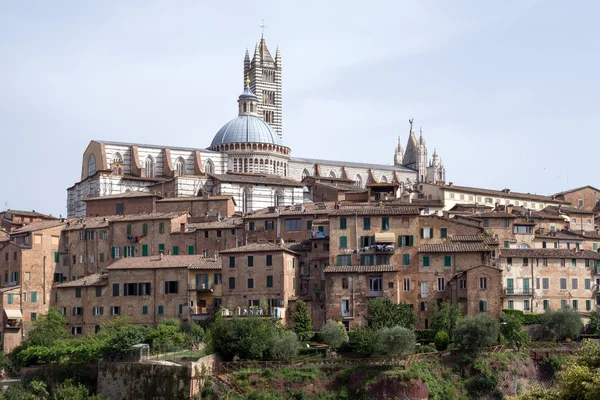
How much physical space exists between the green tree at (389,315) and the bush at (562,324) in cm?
753

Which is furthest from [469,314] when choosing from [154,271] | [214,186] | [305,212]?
[214,186]

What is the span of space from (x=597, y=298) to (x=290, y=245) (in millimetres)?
19137

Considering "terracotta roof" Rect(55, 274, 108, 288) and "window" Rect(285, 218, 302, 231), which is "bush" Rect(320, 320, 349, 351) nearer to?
"window" Rect(285, 218, 302, 231)

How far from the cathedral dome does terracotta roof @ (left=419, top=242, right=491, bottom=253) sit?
43.9 meters

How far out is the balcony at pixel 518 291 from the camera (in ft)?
213

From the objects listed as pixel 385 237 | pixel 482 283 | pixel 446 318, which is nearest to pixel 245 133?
pixel 385 237

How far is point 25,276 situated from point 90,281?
6.34m

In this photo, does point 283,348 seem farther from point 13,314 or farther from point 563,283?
point 13,314

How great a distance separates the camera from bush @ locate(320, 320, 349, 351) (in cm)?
5684

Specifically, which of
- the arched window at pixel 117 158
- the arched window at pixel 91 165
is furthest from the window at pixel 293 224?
the arched window at pixel 91 165

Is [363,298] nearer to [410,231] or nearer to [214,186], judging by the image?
[410,231]

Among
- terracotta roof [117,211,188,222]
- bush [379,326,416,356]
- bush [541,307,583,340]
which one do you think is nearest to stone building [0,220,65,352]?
terracotta roof [117,211,188,222]

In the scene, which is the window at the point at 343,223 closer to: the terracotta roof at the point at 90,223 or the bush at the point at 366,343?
the bush at the point at 366,343

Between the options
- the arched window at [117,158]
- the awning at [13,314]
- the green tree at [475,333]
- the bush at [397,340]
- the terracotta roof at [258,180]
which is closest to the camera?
the bush at [397,340]
